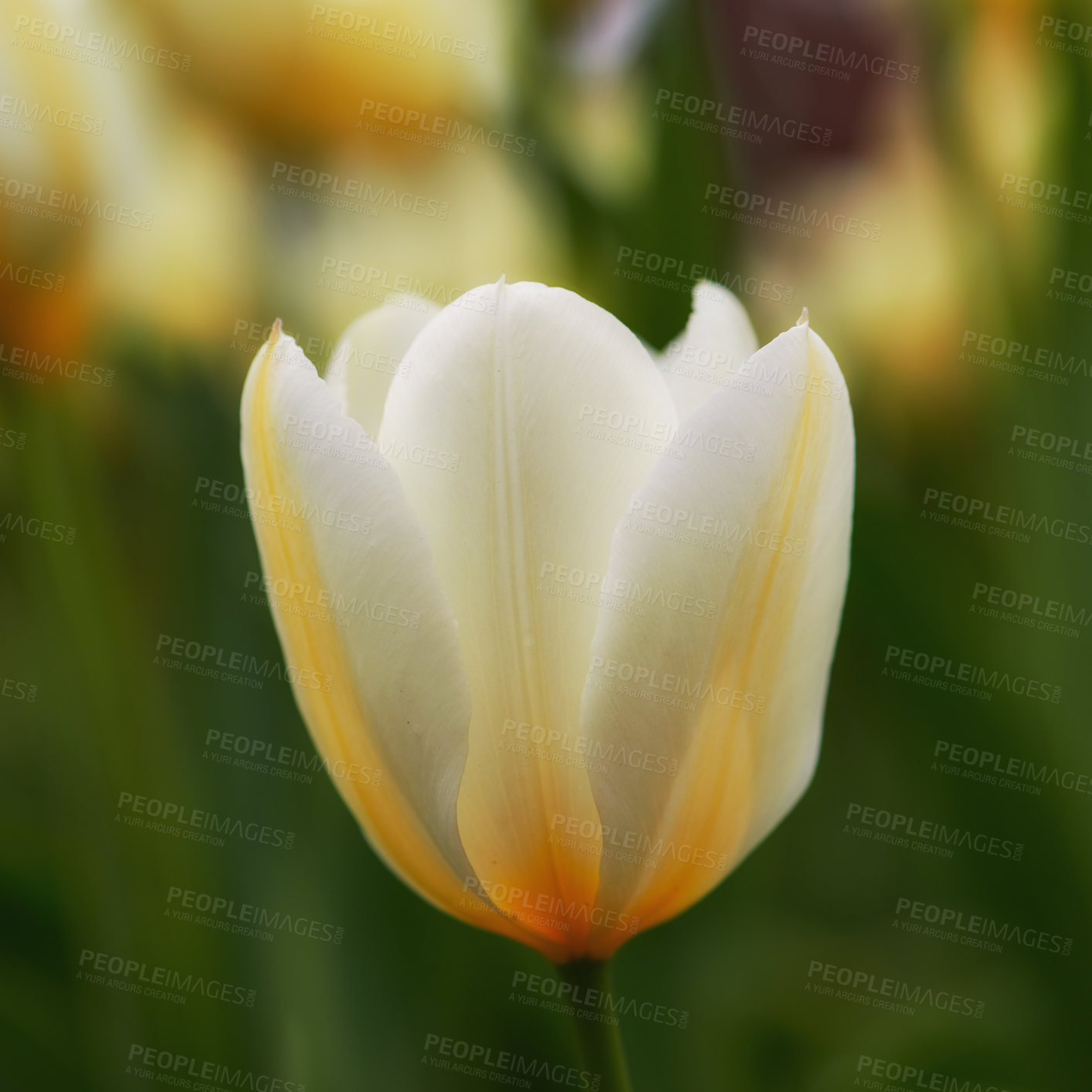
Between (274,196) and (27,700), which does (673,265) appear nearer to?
(274,196)

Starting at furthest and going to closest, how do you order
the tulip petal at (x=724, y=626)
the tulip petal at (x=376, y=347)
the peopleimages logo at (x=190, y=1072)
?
1. the peopleimages logo at (x=190, y=1072)
2. the tulip petal at (x=376, y=347)
3. the tulip petal at (x=724, y=626)

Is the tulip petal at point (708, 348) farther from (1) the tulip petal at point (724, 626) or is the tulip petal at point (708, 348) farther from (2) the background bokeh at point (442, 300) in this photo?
(2) the background bokeh at point (442, 300)

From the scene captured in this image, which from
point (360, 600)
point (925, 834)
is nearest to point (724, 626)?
point (360, 600)

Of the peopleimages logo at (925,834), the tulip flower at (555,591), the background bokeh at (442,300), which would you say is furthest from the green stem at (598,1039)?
the peopleimages logo at (925,834)

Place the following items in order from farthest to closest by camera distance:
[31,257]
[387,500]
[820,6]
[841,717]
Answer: [820,6], [841,717], [31,257], [387,500]

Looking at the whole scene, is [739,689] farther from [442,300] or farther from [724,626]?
[442,300]

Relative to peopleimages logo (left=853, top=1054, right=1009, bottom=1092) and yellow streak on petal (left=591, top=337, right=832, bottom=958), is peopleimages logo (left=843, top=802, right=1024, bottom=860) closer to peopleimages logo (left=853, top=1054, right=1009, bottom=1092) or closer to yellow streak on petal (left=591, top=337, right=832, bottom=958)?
peopleimages logo (left=853, top=1054, right=1009, bottom=1092)

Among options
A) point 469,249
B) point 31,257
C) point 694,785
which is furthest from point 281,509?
point 469,249
